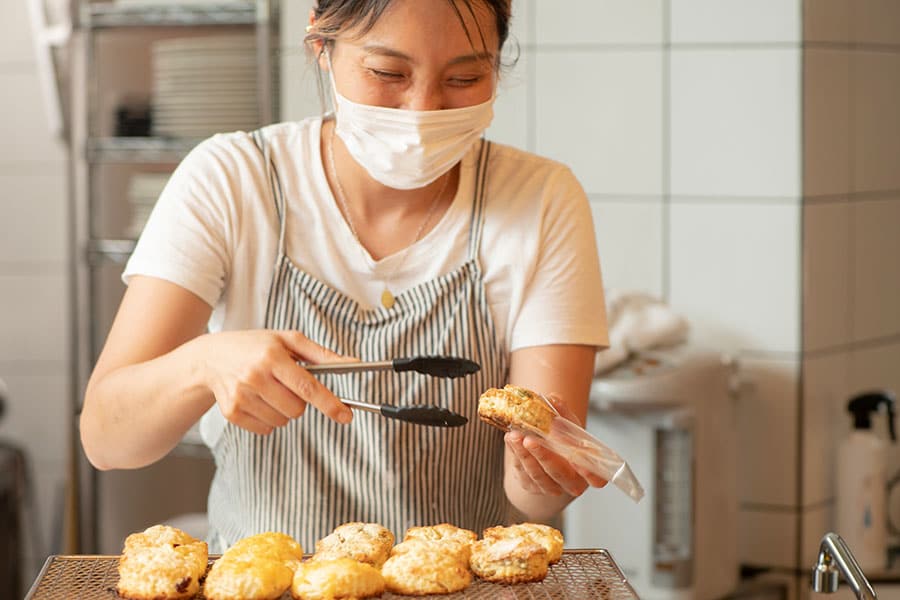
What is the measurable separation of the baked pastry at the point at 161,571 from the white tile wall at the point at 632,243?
1648mm

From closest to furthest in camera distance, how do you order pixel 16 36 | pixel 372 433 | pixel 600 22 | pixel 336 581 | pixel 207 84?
pixel 336 581, pixel 372 433, pixel 600 22, pixel 207 84, pixel 16 36

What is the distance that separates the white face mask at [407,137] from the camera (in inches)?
50.2

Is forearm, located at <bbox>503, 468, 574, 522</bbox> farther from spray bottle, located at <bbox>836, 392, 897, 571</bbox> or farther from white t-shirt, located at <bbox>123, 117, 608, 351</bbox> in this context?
spray bottle, located at <bbox>836, 392, 897, 571</bbox>

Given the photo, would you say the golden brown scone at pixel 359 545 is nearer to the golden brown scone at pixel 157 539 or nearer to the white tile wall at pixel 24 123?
the golden brown scone at pixel 157 539

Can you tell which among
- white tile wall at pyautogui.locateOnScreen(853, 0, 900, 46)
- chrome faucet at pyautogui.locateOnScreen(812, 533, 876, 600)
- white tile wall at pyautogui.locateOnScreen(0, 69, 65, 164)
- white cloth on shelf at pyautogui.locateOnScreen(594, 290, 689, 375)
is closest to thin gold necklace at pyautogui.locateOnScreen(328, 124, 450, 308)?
chrome faucet at pyautogui.locateOnScreen(812, 533, 876, 600)

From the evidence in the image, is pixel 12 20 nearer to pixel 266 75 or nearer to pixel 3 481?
pixel 266 75

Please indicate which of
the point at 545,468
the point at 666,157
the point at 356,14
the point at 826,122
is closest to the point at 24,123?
the point at 666,157

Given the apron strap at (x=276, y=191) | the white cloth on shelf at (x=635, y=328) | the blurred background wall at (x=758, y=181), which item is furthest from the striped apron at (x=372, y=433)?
the blurred background wall at (x=758, y=181)

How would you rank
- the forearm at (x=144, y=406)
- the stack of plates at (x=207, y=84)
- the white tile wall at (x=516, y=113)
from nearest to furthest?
the forearm at (x=144, y=406), the white tile wall at (x=516, y=113), the stack of plates at (x=207, y=84)

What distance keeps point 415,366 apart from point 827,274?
1565 millimetres

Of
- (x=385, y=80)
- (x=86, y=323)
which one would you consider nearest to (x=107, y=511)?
(x=86, y=323)

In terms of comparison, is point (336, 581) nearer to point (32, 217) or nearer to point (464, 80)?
point (464, 80)

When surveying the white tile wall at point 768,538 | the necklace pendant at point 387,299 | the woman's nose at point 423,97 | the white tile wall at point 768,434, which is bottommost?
the white tile wall at point 768,538

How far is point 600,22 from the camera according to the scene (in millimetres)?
2537
